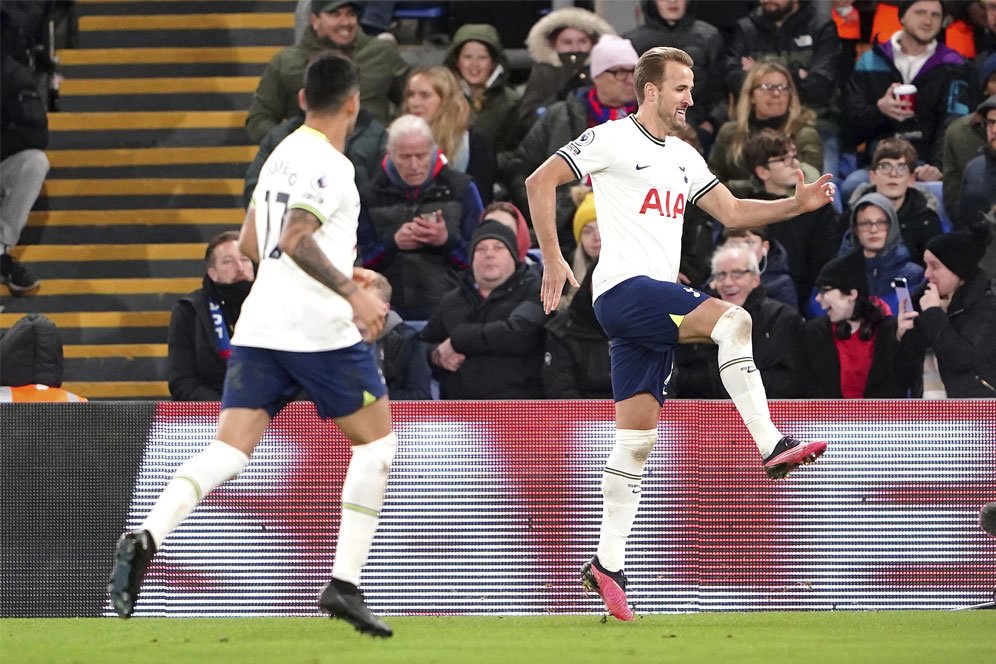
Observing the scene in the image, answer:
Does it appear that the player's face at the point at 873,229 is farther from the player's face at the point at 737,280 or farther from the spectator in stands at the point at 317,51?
the spectator in stands at the point at 317,51

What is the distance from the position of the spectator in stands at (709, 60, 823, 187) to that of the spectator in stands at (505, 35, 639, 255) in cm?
71

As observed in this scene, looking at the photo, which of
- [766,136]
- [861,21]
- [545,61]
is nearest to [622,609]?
[766,136]

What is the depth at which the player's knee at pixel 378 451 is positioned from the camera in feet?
21.1

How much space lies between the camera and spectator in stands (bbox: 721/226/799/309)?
9.59 meters

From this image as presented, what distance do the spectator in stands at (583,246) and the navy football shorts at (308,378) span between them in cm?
314

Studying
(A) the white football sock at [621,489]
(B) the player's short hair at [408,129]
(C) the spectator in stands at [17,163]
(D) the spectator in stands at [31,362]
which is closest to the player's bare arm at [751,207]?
(A) the white football sock at [621,489]

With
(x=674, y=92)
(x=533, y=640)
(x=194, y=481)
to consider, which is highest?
(x=674, y=92)

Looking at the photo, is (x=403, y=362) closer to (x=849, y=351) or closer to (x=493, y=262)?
(x=493, y=262)

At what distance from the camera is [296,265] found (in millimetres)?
6309

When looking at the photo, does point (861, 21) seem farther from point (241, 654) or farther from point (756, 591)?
point (241, 654)

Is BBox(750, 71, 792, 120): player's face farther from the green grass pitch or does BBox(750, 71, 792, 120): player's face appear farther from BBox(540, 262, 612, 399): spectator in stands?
the green grass pitch

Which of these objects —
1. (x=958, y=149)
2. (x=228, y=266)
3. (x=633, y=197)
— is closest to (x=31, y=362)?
(x=228, y=266)

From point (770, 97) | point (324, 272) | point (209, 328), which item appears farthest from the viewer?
point (770, 97)

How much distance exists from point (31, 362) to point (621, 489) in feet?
12.3
